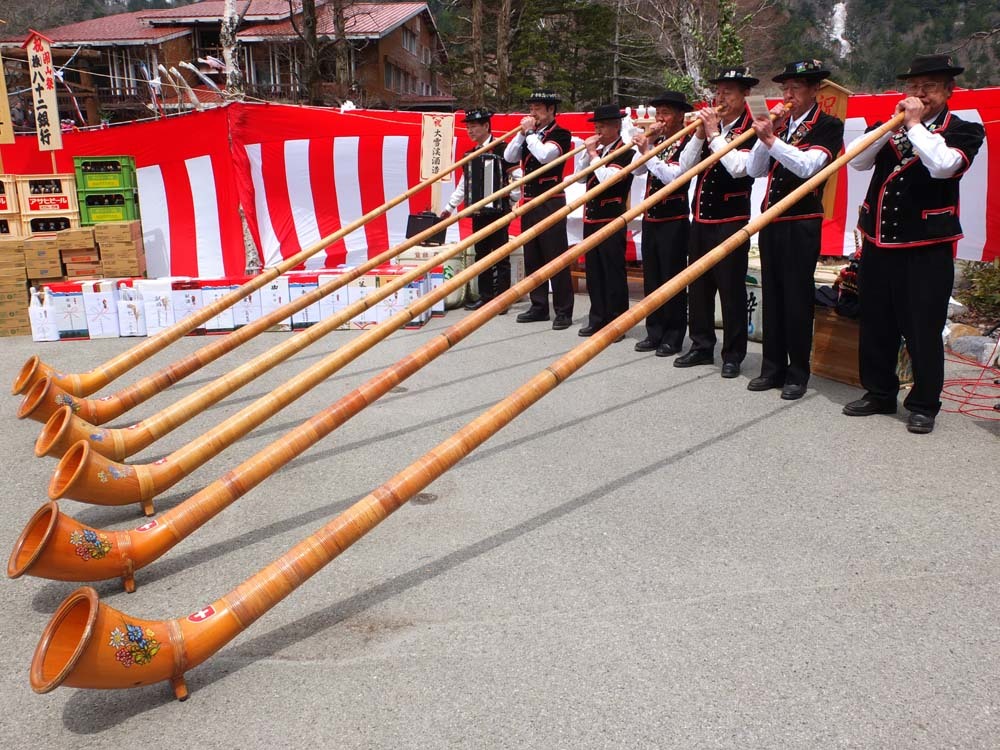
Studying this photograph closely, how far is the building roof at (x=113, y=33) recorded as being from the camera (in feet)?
96.7

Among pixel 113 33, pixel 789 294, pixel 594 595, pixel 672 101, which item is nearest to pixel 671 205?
pixel 672 101

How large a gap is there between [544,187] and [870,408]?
3476 millimetres

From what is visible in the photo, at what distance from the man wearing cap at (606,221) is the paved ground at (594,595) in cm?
215

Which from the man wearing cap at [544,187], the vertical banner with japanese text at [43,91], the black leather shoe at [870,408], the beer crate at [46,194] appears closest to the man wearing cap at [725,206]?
the black leather shoe at [870,408]

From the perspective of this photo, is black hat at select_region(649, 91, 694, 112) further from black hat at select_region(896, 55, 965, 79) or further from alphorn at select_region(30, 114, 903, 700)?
alphorn at select_region(30, 114, 903, 700)

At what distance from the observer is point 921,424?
403 centimetres

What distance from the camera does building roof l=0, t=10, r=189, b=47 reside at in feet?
96.7

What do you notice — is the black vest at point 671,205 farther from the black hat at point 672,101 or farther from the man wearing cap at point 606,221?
the man wearing cap at point 606,221

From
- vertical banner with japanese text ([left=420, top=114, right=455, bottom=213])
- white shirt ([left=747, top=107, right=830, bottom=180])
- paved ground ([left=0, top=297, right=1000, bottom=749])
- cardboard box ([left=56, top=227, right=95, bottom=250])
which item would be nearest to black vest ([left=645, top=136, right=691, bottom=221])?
white shirt ([left=747, top=107, right=830, bottom=180])

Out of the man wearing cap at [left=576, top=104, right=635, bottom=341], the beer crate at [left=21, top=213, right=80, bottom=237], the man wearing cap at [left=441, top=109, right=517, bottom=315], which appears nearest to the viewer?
the man wearing cap at [left=576, top=104, right=635, bottom=341]

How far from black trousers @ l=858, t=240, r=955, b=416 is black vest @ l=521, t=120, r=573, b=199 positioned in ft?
10.0

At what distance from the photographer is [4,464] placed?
3898mm

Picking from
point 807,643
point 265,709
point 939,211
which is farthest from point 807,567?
point 939,211

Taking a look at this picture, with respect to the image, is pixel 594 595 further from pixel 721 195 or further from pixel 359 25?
pixel 359 25
